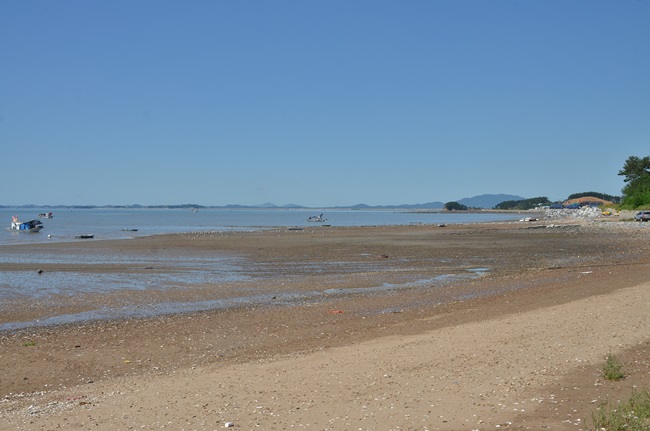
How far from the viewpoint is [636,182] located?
107438mm

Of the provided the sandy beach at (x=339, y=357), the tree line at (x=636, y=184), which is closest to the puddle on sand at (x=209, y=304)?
the sandy beach at (x=339, y=357)

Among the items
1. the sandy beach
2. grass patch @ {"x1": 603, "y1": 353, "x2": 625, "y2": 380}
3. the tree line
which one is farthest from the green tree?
grass patch @ {"x1": 603, "y1": 353, "x2": 625, "y2": 380}

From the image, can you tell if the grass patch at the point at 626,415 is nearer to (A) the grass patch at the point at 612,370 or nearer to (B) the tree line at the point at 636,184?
(A) the grass patch at the point at 612,370

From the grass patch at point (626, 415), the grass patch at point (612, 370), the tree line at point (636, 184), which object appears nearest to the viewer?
the grass patch at point (626, 415)

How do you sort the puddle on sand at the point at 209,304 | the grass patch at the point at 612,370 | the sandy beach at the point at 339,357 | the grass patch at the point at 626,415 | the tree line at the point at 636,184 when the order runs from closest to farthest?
the grass patch at the point at 626,415 < the sandy beach at the point at 339,357 < the grass patch at the point at 612,370 < the puddle on sand at the point at 209,304 < the tree line at the point at 636,184

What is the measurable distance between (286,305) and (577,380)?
11063 millimetres

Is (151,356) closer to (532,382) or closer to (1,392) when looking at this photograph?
(1,392)

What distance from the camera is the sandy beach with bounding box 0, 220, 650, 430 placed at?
8148 millimetres

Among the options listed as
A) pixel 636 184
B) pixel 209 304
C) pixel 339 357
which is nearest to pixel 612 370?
pixel 339 357

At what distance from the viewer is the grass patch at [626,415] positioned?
6.82 metres

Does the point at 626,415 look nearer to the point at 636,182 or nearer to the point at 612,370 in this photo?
the point at 612,370

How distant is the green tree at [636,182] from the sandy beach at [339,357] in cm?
7475

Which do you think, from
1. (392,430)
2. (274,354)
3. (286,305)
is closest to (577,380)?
(392,430)

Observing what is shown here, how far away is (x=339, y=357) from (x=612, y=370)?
432cm
